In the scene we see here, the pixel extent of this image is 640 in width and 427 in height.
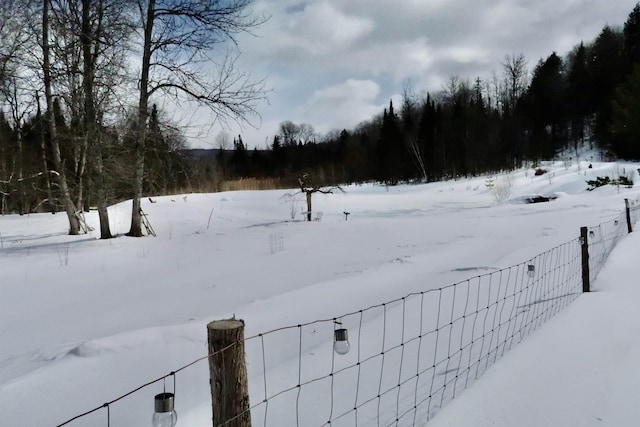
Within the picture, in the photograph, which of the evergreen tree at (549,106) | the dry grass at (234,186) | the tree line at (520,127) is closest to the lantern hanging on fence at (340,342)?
the dry grass at (234,186)

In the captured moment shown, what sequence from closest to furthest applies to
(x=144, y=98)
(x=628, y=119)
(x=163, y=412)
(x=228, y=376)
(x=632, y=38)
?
(x=163, y=412) < (x=228, y=376) < (x=144, y=98) < (x=628, y=119) < (x=632, y=38)

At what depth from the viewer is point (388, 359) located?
3467mm

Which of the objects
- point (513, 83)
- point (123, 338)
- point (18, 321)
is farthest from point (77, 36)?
point (513, 83)

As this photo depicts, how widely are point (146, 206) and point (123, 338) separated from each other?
14.4 meters

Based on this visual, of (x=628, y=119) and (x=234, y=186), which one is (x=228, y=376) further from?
(x=628, y=119)

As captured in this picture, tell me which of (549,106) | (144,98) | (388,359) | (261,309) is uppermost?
(549,106)

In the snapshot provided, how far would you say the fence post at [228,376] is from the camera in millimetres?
1523

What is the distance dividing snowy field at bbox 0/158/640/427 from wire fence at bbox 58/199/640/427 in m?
0.10

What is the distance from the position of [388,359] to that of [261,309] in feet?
5.56

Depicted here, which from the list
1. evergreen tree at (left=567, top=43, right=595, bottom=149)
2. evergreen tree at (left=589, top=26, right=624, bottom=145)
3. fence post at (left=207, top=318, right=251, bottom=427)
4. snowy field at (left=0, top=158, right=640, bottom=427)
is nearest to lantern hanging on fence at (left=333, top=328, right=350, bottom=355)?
fence post at (left=207, top=318, right=251, bottom=427)

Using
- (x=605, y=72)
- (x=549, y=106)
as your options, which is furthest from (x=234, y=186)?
(x=605, y=72)

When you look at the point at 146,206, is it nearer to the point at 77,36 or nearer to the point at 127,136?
the point at 127,136

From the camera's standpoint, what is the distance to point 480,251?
776cm

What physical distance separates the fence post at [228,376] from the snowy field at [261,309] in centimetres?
118
